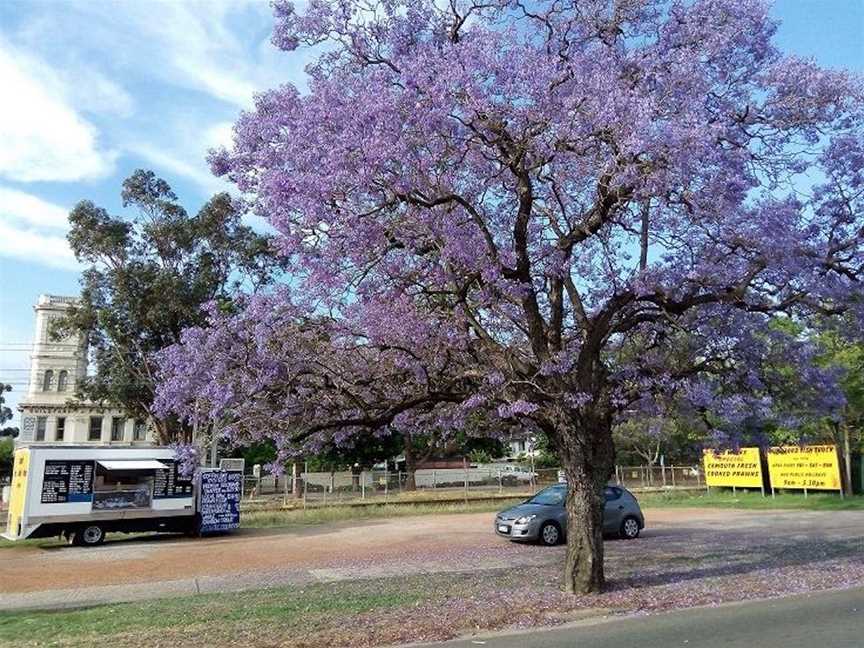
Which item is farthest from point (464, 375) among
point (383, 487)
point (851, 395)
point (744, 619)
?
point (383, 487)

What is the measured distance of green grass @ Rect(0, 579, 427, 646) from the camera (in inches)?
332

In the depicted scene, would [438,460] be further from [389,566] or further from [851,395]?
[389,566]

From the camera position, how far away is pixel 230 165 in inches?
446

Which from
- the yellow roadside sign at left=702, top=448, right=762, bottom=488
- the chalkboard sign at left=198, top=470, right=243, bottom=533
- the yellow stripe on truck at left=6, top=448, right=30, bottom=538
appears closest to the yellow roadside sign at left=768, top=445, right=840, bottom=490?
the yellow roadside sign at left=702, top=448, right=762, bottom=488

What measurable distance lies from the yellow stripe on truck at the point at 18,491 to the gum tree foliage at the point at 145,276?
11.8 metres

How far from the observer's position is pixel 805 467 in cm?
3161

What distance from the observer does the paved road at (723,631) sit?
7.50 meters

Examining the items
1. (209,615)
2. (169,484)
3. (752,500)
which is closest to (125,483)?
(169,484)

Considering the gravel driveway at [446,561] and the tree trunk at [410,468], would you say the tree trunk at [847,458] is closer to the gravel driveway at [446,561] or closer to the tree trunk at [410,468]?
the gravel driveway at [446,561]

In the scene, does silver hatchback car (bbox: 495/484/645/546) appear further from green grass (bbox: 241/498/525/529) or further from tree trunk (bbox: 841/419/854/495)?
tree trunk (bbox: 841/419/854/495)

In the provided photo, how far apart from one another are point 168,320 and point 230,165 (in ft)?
79.1

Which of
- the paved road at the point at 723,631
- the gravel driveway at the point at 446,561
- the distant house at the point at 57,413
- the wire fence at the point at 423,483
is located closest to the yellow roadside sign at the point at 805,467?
the gravel driveway at the point at 446,561

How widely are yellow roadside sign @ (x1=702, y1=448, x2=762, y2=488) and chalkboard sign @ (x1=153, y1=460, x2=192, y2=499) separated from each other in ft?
73.7

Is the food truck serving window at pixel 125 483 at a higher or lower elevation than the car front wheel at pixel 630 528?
higher
